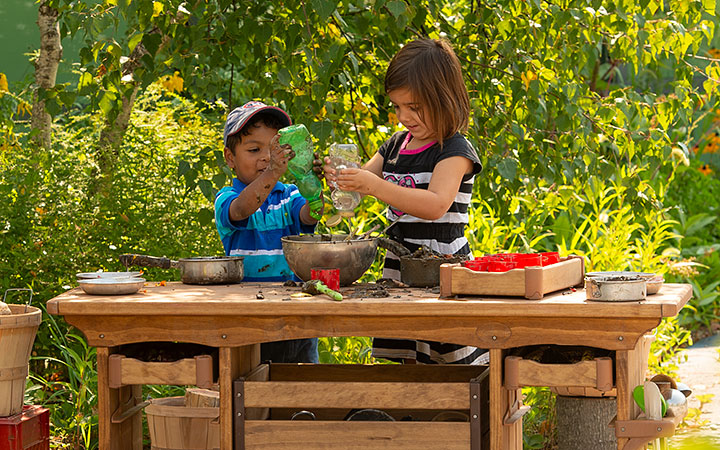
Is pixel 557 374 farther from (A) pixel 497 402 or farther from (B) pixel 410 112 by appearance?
(B) pixel 410 112

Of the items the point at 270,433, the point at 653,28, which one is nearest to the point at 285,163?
the point at 270,433

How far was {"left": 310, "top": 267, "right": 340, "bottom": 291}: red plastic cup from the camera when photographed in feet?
9.82

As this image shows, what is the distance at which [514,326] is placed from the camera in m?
2.80

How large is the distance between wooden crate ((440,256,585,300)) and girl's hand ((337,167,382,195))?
39 centimetres

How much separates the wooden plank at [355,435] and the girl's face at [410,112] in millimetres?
1046

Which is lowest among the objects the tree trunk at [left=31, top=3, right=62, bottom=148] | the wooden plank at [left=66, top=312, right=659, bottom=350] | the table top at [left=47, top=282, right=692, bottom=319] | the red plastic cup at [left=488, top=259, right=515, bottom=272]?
the wooden plank at [left=66, top=312, right=659, bottom=350]

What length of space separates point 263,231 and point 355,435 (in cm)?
96

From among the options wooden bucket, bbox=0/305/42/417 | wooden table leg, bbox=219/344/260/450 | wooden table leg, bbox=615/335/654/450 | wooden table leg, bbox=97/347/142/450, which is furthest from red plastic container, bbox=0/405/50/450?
wooden table leg, bbox=615/335/654/450

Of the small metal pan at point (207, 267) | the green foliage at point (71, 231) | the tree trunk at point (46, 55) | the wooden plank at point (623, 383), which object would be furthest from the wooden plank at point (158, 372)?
the tree trunk at point (46, 55)

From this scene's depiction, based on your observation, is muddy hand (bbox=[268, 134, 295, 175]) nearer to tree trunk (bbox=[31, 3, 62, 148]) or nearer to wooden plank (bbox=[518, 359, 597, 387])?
wooden plank (bbox=[518, 359, 597, 387])

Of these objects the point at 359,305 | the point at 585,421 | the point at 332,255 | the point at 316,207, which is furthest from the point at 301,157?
the point at 585,421

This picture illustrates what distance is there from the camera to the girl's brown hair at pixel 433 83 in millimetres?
3268

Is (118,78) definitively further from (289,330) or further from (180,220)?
(289,330)

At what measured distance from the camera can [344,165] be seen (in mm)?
3135
